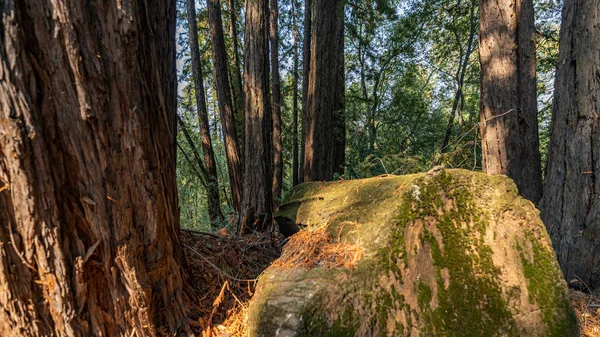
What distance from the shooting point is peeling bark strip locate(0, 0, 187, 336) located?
3.97ft

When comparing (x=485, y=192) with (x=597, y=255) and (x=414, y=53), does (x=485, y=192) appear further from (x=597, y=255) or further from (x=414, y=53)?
(x=414, y=53)

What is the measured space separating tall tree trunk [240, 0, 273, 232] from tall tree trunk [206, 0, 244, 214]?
7.81ft

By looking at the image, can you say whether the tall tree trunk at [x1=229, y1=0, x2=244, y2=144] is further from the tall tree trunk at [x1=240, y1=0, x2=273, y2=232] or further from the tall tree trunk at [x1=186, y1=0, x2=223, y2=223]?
the tall tree trunk at [x1=240, y1=0, x2=273, y2=232]

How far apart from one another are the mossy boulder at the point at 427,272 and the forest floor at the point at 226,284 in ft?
0.98

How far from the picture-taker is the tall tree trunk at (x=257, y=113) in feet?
14.0

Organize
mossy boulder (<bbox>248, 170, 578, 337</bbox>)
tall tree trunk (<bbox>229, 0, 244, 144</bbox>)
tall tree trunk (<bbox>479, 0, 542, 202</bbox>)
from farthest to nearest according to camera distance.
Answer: tall tree trunk (<bbox>229, 0, 244, 144</bbox>) → tall tree trunk (<bbox>479, 0, 542, 202</bbox>) → mossy boulder (<bbox>248, 170, 578, 337</bbox>)

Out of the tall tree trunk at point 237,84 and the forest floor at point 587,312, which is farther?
the tall tree trunk at point 237,84

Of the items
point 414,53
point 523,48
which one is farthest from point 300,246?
point 414,53

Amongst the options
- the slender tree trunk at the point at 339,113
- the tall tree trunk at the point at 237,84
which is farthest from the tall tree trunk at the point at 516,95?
the tall tree trunk at the point at 237,84

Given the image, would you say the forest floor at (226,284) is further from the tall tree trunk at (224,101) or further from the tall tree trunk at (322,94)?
the tall tree trunk at (224,101)

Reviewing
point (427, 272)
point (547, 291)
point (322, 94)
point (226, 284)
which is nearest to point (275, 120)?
point (322, 94)

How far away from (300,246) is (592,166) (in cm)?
277

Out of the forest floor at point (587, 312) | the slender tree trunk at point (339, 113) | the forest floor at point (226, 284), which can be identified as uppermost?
the slender tree trunk at point (339, 113)

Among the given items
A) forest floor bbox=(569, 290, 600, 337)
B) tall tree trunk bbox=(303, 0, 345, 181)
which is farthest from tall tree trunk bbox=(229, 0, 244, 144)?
forest floor bbox=(569, 290, 600, 337)
